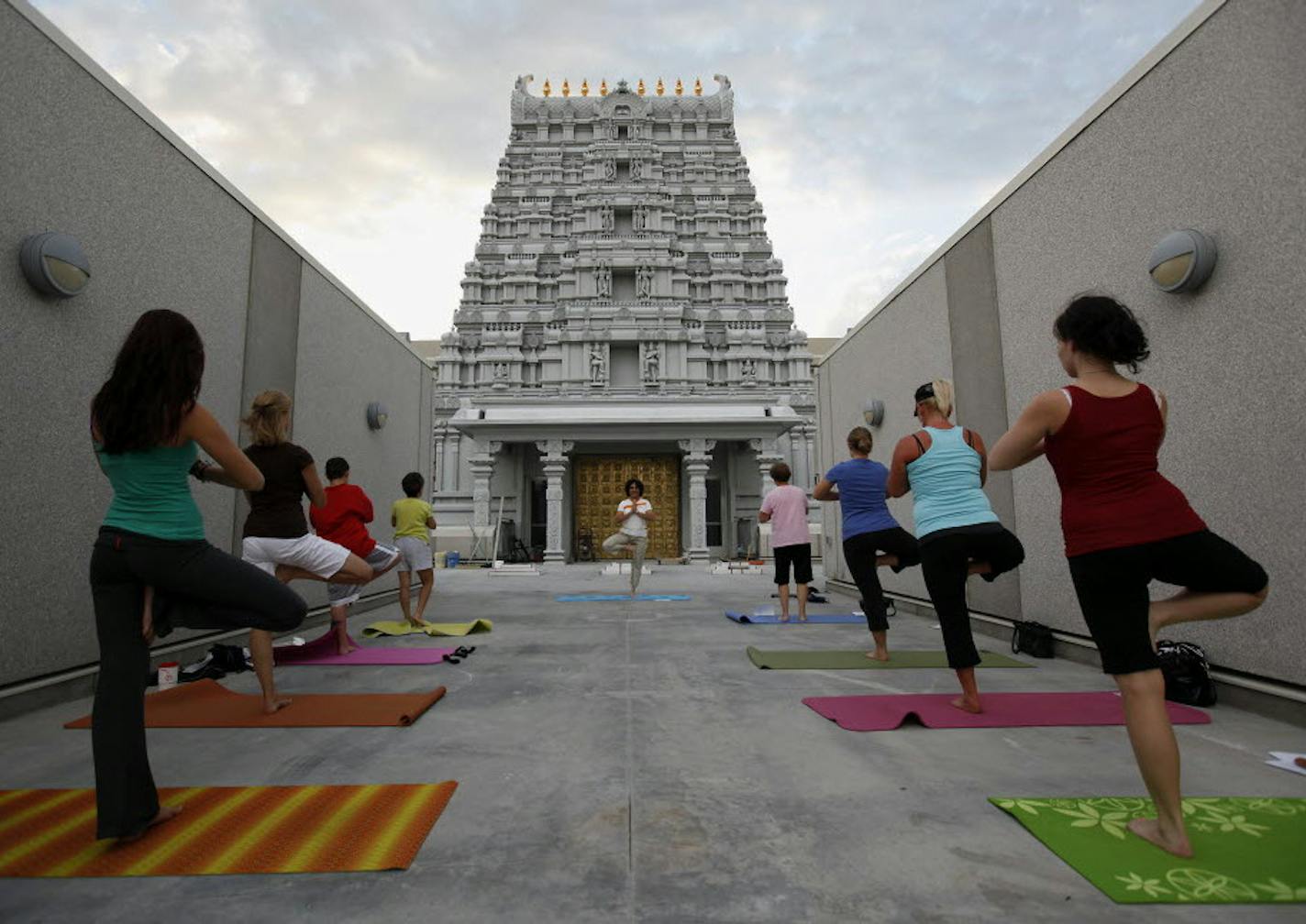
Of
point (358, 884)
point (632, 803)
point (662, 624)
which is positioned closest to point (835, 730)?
point (632, 803)

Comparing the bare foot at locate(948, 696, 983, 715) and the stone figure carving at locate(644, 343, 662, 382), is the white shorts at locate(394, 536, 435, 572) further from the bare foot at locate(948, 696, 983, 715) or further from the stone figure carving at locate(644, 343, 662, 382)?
the stone figure carving at locate(644, 343, 662, 382)

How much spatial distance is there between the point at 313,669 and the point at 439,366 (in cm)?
2382

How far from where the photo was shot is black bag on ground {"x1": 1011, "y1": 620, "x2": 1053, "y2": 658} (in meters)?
4.41

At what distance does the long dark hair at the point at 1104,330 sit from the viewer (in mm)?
1976

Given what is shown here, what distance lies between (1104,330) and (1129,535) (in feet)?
2.13

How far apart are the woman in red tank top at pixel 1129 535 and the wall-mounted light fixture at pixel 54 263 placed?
450cm

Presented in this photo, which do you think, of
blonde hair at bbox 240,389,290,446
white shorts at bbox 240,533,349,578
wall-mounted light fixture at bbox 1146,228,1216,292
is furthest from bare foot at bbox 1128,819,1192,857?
blonde hair at bbox 240,389,290,446

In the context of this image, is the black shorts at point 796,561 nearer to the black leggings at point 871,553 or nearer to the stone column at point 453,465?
the black leggings at point 871,553

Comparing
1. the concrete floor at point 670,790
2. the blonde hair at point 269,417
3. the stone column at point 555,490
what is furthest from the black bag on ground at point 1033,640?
the stone column at point 555,490

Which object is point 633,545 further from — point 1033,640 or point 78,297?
point 78,297

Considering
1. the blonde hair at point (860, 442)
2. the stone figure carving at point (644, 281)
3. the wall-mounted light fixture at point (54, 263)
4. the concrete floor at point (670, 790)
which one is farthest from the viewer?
the stone figure carving at point (644, 281)

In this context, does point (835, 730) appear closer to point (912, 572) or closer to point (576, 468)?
point (912, 572)

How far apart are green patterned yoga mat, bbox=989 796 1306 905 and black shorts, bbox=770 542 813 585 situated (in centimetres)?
391

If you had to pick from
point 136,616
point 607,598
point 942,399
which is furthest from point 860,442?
point 607,598
